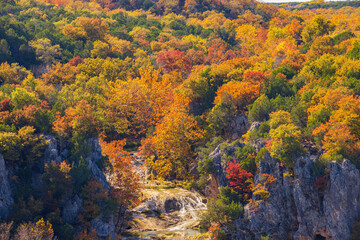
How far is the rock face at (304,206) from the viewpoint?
47219 mm

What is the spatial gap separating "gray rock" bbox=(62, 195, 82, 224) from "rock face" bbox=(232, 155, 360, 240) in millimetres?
18582

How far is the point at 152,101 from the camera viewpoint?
86312mm

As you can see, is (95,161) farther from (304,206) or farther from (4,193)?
(304,206)

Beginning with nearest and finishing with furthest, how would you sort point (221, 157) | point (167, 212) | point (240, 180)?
1. point (240, 180)
2. point (221, 157)
3. point (167, 212)

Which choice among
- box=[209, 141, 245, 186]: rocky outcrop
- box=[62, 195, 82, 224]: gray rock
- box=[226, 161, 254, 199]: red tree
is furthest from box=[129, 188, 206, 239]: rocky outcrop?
box=[62, 195, 82, 224]: gray rock

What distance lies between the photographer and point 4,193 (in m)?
44.7

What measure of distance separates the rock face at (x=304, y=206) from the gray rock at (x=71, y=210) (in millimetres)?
18582

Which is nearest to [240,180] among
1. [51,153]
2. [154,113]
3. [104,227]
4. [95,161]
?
[104,227]

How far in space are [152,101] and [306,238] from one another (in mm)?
45860

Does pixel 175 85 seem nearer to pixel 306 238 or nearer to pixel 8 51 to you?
pixel 8 51

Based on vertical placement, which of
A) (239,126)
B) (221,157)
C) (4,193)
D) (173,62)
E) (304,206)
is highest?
(173,62)

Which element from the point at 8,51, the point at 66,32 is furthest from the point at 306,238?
the point at 66,32

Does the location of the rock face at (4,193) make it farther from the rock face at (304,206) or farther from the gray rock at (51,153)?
the rock face at (304,206)

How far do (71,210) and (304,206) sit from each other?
26339 millimetres
